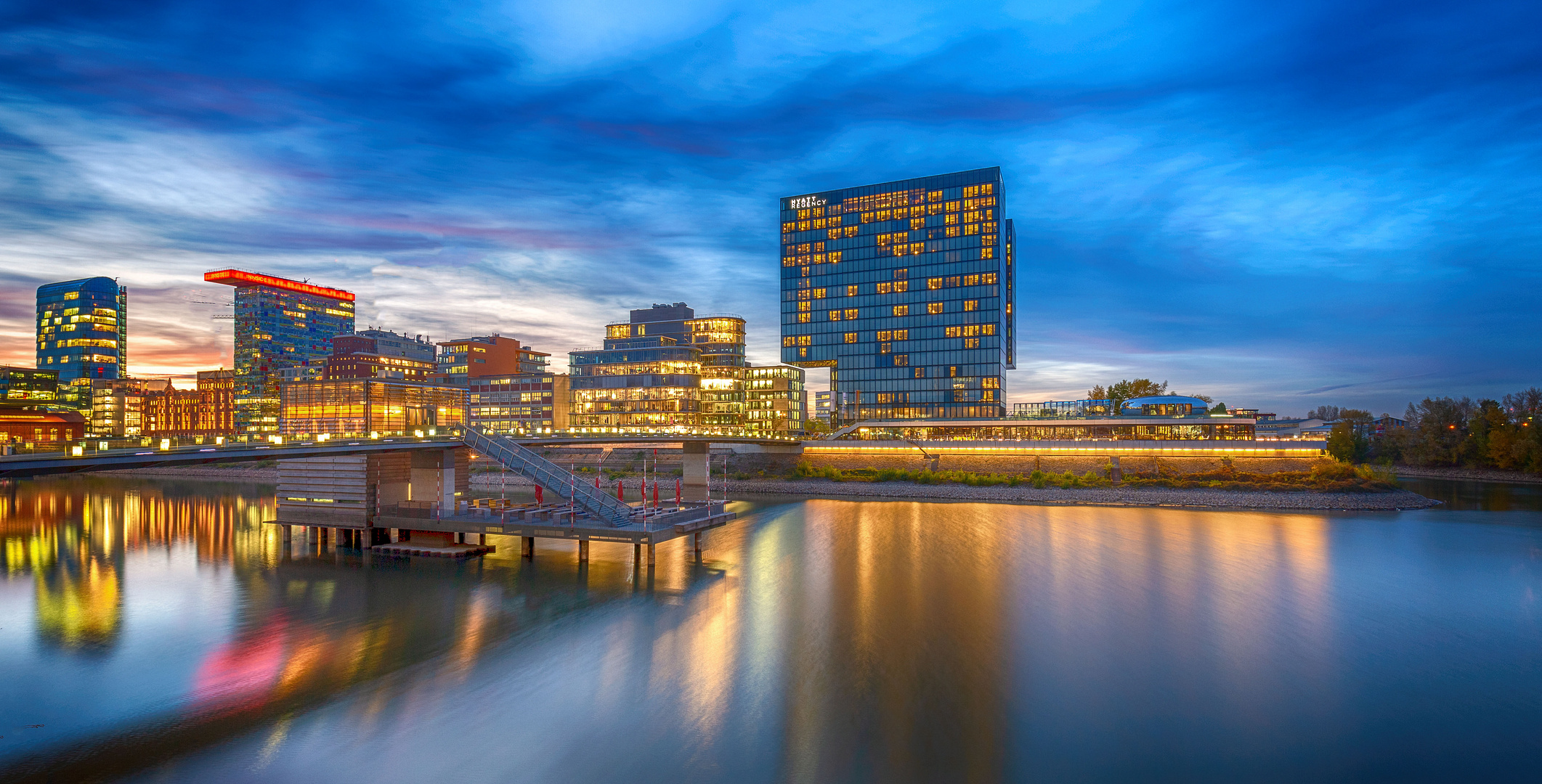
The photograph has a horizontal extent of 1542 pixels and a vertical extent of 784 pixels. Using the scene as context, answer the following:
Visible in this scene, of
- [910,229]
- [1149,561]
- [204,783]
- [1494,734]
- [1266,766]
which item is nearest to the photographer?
[204,783]

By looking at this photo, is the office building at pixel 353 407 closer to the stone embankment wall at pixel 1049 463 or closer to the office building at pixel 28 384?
the stone embankment wall at pixel 1049 463

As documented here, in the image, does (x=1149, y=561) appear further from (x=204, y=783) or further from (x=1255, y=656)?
(x=204, y=783)

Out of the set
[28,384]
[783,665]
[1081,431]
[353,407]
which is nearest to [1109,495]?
[1081,431]

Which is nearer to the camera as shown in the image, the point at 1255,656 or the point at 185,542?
the point at 1255,656

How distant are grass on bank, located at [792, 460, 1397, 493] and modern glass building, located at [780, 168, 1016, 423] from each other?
55.0 m

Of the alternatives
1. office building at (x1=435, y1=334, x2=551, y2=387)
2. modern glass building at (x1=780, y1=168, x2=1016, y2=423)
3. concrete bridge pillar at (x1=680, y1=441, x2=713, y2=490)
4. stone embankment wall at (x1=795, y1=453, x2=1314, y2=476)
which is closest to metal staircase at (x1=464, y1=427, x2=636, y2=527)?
concrete bridge pillar at (x1=680, y1=441, x2=713, y2=490)

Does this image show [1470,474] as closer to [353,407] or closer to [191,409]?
[353,407]

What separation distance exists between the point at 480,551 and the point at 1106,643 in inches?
1487

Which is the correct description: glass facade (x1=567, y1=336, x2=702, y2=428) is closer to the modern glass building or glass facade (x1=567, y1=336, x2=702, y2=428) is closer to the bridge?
the modern glass building

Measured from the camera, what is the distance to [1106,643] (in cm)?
2902

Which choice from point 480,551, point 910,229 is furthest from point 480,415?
point 480,551

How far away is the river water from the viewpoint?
63.4 feet

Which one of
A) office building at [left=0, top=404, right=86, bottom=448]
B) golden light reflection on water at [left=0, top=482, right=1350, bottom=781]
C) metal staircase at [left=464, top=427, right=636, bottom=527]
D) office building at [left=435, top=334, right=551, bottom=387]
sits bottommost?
golden light reflection on water at [left=0, top=482, right=1350, bottom=781]

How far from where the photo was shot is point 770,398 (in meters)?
144
